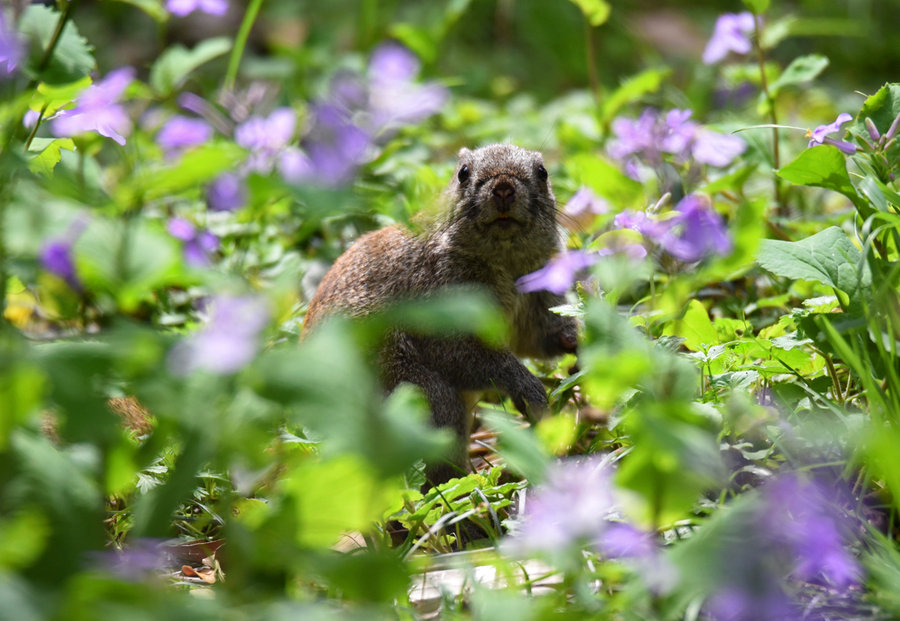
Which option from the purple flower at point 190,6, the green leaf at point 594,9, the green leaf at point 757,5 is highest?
the purple flower at point 190,6

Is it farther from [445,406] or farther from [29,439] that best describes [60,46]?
[445,406]

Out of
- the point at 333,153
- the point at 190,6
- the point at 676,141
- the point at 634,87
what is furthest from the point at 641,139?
the point at 333,153

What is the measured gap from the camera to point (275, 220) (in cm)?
441

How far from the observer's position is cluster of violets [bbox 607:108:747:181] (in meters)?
3.25

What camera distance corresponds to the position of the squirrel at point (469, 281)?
2.94m

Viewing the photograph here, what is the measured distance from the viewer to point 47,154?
8.04 ft

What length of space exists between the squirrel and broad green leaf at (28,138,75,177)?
975 mm

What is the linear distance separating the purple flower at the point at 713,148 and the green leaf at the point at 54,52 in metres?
2.15

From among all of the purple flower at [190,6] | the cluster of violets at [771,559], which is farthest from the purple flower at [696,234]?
the purple flower at [190,6]

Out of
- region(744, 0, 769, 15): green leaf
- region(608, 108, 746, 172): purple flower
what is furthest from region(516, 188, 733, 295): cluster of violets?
region(744, 0, 769, 15): green leaf

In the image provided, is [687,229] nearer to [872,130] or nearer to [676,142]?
[872,130]

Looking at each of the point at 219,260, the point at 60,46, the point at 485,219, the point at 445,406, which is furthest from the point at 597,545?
the point at 219,260

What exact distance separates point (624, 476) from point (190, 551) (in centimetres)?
151

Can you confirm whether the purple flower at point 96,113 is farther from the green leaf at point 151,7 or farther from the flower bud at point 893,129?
the flower bud at point 893,129
